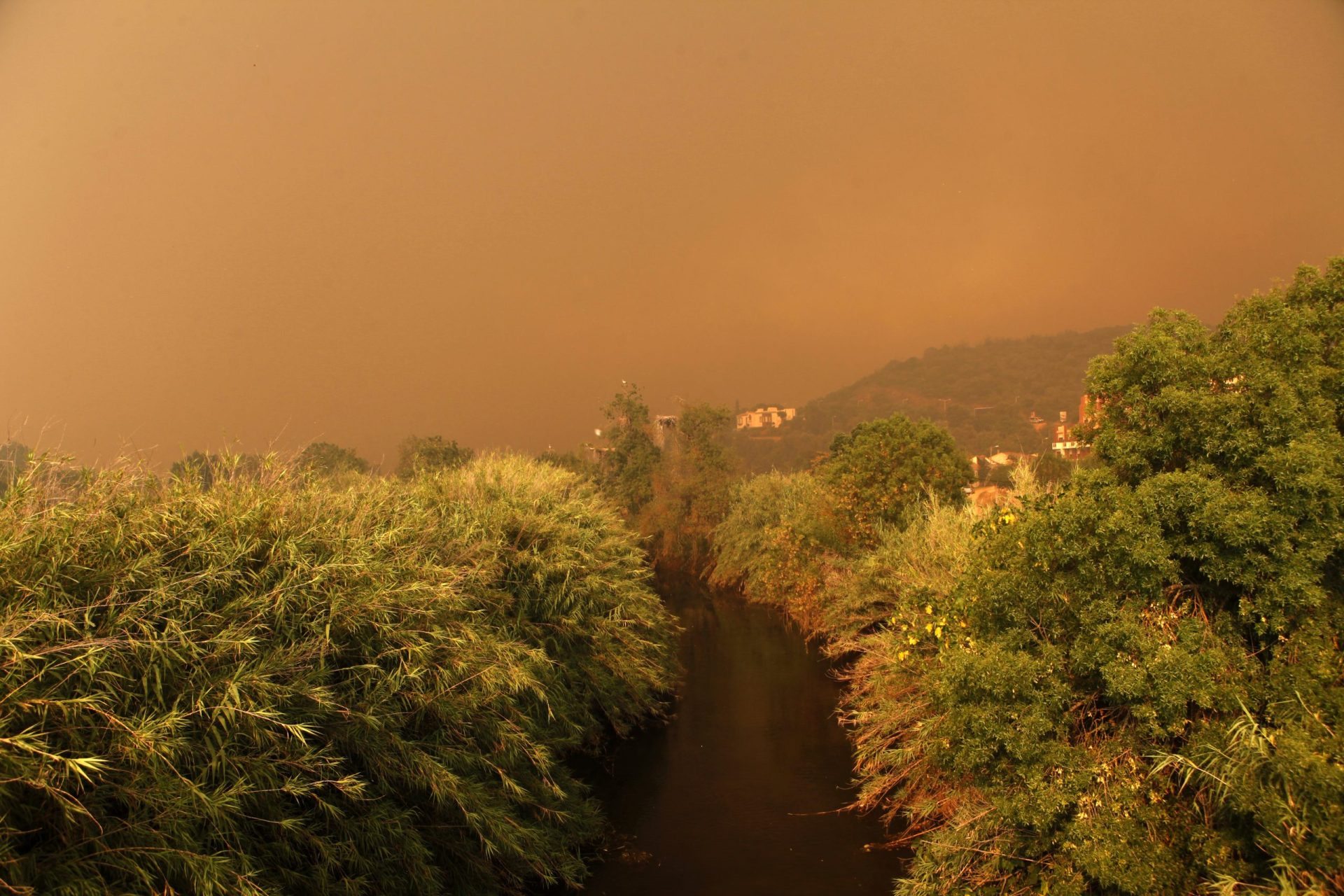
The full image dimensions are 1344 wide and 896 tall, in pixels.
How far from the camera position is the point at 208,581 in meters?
9.13

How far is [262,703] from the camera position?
332 inches

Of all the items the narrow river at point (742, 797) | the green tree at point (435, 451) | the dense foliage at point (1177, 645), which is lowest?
the narrow river at point (742, 797)

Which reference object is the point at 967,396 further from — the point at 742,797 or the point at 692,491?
the point at 742,797

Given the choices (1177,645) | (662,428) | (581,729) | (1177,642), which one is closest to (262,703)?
(581,729)

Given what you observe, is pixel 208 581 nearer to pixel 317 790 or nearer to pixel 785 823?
pixel 317 790

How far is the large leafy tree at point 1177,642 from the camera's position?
8.34 m

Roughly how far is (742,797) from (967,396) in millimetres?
127910

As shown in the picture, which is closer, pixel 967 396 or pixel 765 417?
pixel 967 396

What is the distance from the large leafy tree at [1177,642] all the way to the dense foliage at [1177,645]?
3cm

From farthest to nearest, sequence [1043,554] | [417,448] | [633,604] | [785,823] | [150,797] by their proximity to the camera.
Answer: [417,448], [633,604], [785,823], [1043,554], [150,797]

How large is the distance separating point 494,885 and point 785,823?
7.95m

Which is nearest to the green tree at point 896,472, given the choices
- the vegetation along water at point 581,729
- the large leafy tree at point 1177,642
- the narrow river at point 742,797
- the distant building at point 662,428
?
the narrow river at point 742,797

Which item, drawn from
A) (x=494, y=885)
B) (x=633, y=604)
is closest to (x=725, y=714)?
(x=633, y=604)

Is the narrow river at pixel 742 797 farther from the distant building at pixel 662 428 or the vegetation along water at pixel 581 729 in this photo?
the distant building at pixel 662 428
